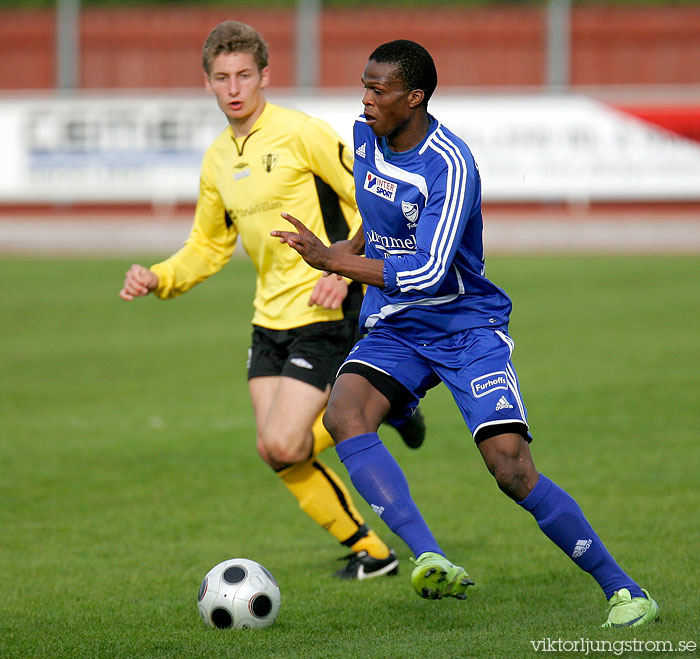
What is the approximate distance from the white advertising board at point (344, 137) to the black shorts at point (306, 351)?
17248mm

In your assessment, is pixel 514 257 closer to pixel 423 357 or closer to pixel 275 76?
pixel 275 76

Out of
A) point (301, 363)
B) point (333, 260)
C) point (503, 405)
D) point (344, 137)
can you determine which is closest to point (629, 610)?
Answer: point (503, 405)

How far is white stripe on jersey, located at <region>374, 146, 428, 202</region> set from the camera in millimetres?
4430

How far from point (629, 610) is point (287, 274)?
2371 mm

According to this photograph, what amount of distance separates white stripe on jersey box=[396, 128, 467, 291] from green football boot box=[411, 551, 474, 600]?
1.03 m

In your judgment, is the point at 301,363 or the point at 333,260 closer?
the point at 333,260

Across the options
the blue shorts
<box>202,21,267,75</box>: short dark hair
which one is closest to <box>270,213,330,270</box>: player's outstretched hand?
the blue shorts

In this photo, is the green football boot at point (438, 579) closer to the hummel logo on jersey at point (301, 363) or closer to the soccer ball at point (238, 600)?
the soccer ball at point (238, 600)

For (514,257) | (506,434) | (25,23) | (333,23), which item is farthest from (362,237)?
(25,23)

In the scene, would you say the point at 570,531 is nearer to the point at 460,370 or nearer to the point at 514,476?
the point at 514,476

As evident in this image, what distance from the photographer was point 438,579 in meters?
4.02

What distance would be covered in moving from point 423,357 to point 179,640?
1466 millimetres

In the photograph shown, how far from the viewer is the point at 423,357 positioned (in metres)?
4.61

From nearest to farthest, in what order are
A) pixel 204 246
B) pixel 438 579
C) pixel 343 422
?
pixel 438 579
pixel 343 422
pixel 204 246
